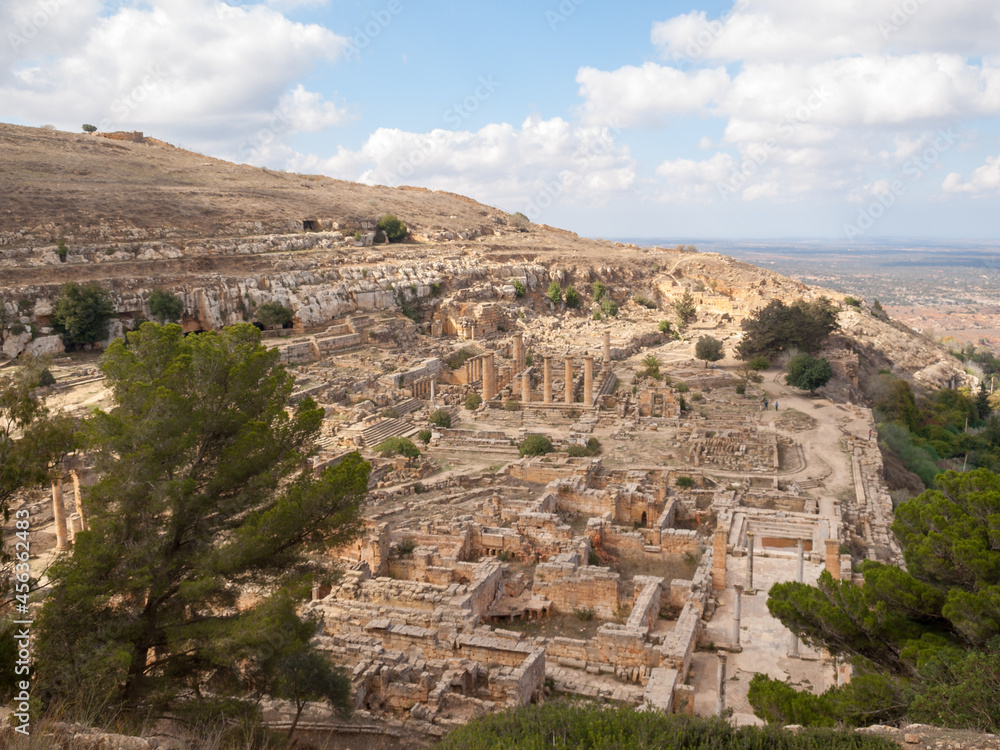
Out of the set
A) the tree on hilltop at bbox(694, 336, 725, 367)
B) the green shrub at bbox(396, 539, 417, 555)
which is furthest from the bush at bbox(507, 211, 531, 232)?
the green shrub at bbox(396, 539, 417, 555)

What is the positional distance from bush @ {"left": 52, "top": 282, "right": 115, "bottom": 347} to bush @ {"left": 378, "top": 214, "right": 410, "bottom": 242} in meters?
26.9

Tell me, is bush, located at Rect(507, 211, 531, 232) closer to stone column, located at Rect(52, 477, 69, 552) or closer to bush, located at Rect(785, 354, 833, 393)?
bush, located at Rect(785, 354, 833, 393)

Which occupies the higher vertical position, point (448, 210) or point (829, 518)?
point (448, 210)

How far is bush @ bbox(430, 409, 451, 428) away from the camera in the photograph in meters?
32.0

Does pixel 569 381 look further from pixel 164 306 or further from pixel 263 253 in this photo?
pixel 263 253

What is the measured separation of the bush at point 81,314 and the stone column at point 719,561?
3174 centimetres

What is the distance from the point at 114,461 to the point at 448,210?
68.3 m

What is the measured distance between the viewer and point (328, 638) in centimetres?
1296

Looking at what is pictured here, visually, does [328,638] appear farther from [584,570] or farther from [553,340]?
[553,340]

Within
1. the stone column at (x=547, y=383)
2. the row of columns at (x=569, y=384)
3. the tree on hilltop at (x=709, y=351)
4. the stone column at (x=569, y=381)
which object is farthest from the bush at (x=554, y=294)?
the stone column at (x=547, y=383)

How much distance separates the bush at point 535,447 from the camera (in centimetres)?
2794

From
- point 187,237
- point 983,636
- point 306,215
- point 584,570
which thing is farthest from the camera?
point 306,215

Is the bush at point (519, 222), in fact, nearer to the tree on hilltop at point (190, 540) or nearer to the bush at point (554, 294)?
the bush at point (554, 294)

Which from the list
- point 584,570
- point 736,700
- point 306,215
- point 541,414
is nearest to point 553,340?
point 541,414
